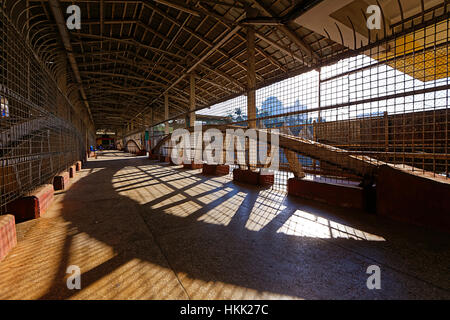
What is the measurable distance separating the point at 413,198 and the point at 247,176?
159 inches

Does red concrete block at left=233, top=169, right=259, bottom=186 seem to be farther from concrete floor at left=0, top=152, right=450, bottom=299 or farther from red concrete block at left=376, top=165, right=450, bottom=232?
red concrete block at left=376, top=165, right=450, bottom=232

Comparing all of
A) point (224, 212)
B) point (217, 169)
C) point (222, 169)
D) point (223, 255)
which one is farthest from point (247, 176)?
point (223, 255)

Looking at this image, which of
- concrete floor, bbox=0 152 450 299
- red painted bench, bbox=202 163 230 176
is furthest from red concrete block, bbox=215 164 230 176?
concrete floor, bbox=0 152 450 299

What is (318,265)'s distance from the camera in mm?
1947

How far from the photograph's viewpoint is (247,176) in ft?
20.9

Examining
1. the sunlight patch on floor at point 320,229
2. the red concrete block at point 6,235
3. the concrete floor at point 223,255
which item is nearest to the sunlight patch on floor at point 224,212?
the concrete floor at point 223,255

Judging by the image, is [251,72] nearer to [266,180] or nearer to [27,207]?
[266,180]

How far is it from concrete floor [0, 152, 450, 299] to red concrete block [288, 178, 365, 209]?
12.8 inches

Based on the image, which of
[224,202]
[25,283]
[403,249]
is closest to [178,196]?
[224,202]

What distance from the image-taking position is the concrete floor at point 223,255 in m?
1.60

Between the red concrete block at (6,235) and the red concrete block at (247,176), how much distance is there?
16.9ft

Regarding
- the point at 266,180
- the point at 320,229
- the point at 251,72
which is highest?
the point at 251,72
